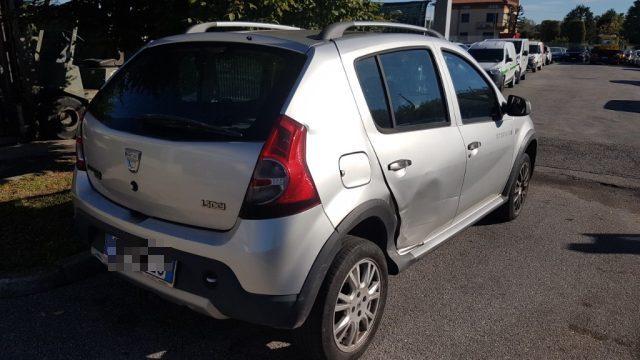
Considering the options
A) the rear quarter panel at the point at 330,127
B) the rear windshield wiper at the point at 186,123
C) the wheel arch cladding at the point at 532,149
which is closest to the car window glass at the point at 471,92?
the wheel arch cladding at the point at 532,149

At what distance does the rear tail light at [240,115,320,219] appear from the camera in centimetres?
219

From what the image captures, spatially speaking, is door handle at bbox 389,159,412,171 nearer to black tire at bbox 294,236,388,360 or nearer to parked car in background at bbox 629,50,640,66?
black tire at bbox 294,236,388,360

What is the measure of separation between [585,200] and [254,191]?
5.13 m

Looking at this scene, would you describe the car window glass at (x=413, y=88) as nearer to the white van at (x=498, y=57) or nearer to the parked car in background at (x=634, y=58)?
the white van at (x=498, y=57)

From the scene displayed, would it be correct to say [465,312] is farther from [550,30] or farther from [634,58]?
[550,30]

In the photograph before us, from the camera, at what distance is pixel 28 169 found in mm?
5992

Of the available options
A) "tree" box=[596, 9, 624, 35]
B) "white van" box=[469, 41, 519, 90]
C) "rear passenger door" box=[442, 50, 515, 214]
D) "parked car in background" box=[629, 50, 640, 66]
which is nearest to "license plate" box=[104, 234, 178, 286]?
"rear passenger door" box=[442, 50, 515, 214]

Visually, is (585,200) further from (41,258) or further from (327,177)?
(41,258)

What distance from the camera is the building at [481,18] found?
75.6 m

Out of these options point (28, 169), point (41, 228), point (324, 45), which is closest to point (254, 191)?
point (324, 45)

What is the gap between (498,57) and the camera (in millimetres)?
17688

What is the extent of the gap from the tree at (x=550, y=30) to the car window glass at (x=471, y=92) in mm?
90215

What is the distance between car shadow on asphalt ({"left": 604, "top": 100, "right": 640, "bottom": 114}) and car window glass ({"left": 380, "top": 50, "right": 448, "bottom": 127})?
42.5 feet

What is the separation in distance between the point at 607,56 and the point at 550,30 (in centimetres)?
4447
